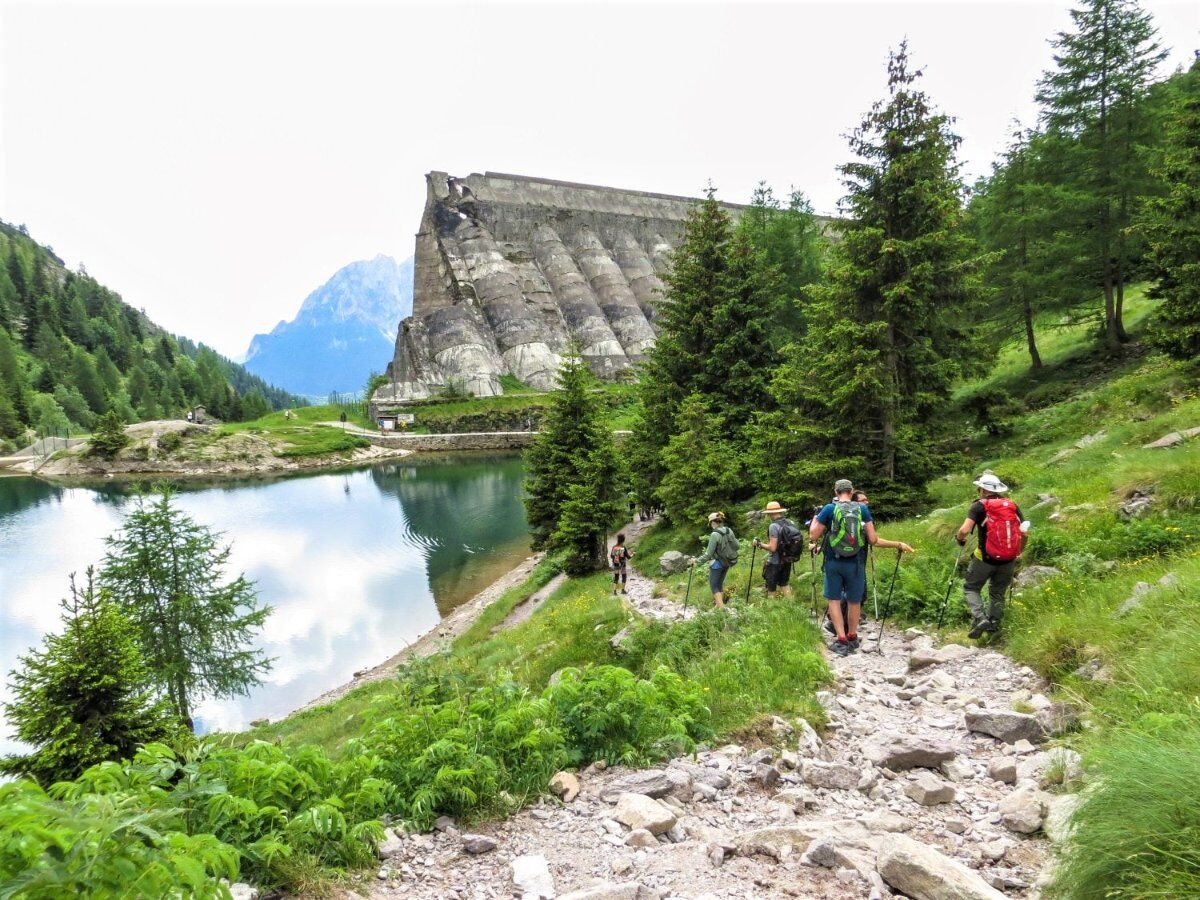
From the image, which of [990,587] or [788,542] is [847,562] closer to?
[990,587]

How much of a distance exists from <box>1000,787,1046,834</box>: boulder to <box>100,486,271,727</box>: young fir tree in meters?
22.2

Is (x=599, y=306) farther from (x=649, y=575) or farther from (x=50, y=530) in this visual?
(x=649, y=575)

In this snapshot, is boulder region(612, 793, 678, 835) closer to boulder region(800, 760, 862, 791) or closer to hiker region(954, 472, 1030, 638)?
boulder region(800, 760, 862, 791)

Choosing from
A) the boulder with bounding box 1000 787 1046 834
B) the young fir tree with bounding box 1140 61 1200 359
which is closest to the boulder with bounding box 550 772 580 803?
the boulder with bounding box 1000 787 1046 834

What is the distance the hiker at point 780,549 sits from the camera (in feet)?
39.2

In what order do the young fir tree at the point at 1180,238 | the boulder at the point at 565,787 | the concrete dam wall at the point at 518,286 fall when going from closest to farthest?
the boulder at the point at 565,787 → the young fir tree at the point at 1180,238 → the concrete dam wall at the point at 518,286

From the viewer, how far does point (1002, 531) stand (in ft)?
26.9

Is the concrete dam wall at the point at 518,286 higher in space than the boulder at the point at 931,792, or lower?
higher

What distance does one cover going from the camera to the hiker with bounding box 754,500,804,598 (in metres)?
11.9

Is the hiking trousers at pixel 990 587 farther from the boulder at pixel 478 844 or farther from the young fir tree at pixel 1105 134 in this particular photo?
the young fir tree at pixel 1105 134

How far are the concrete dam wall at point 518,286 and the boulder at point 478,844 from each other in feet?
287

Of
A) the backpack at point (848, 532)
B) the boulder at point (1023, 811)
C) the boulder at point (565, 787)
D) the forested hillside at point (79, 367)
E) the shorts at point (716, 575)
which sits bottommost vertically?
the shorts at point (716, 575)

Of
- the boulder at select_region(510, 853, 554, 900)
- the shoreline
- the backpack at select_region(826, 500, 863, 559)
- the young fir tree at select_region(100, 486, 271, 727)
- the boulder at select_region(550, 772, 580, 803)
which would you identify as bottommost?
the shoreline

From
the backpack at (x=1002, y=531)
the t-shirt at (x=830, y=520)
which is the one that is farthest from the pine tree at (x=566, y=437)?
the backpack at (x=1002, y=531)
